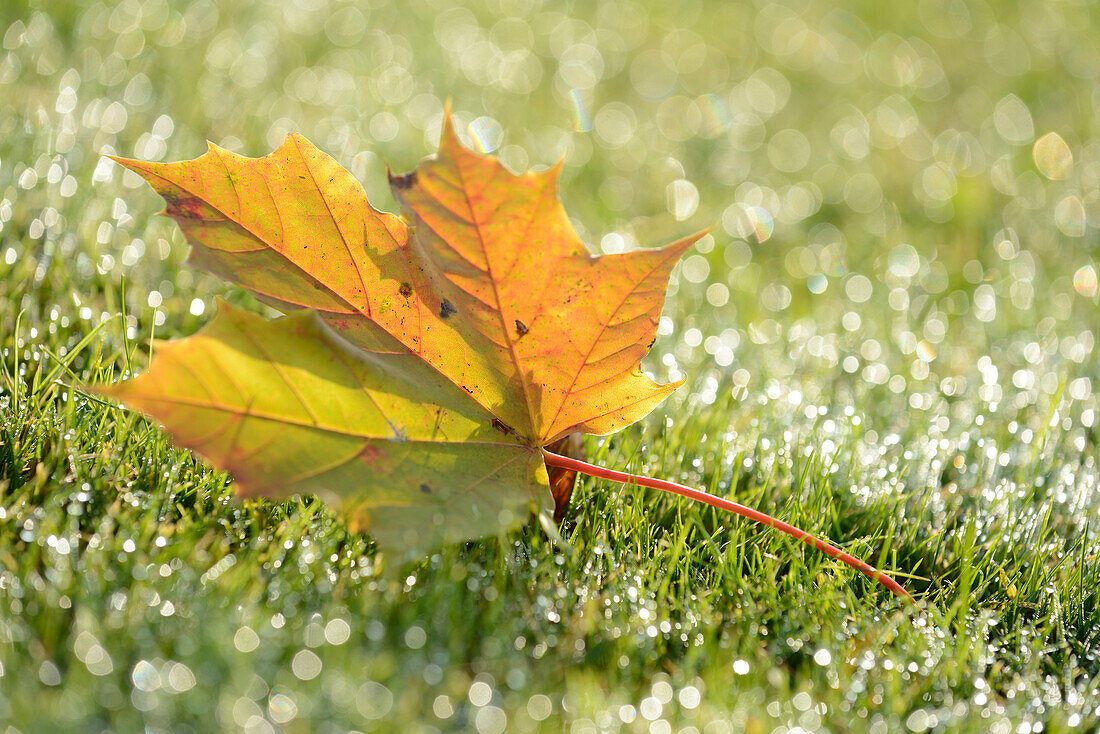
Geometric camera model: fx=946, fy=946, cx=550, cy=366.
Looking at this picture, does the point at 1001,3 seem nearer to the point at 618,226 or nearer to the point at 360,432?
the point at 618,226

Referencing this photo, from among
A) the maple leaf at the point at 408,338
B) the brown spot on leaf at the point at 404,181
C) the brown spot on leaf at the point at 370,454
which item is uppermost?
the brown spot on leaf at the point at 404,181

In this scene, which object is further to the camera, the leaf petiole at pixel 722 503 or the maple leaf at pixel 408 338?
the leaf petiole at pixel 722 503

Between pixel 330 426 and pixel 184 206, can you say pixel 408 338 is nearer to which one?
pixel 330 426

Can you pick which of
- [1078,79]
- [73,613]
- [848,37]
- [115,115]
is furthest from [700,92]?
[73,613]

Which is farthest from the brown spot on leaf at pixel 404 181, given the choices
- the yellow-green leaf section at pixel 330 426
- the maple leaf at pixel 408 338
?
the yellow-green leaf section at pixel 330 426

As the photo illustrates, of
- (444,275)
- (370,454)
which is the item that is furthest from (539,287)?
(370,454)

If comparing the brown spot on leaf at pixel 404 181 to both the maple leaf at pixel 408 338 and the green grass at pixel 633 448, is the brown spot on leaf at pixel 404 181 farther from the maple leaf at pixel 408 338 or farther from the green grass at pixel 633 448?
the green grass at pixel 633 448

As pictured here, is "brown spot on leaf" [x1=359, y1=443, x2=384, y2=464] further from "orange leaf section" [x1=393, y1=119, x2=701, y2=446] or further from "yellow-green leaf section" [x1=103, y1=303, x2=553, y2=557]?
"orange leaf section" [x1=393, y1=119, x2=701, y2=446]
